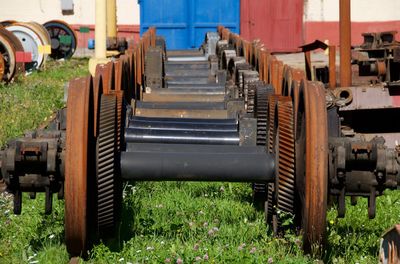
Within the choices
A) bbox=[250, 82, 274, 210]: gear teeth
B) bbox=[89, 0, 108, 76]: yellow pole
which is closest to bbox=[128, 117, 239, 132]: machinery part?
bbox=[250, 82, 274, 210]: gear teeth

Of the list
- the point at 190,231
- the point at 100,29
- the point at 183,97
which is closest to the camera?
the point at 190,231

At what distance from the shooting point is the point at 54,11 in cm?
2252

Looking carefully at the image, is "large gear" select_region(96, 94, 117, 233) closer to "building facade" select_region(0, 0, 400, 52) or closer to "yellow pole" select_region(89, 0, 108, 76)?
"yellow pole" select_region(89, 0, 108, 76)

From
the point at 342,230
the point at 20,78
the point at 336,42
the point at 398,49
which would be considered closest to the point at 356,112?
the point at 398,49

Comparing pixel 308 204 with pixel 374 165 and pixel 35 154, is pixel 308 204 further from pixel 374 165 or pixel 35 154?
pixel 35 154

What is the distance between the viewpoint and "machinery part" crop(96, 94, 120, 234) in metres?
4.84

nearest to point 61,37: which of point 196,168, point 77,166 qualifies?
point 196,168

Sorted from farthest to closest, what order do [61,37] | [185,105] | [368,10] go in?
1. [368,10]
2. [61,37]
3. [185,105]

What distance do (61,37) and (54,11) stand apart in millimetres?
1226

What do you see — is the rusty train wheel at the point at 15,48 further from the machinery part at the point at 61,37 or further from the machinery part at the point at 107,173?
the machinery part at the point at 107,173

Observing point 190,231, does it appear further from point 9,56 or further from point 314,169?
point 9,56

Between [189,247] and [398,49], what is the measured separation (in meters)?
5.57

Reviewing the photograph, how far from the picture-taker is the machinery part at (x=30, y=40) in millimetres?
18844

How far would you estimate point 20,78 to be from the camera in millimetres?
15875
